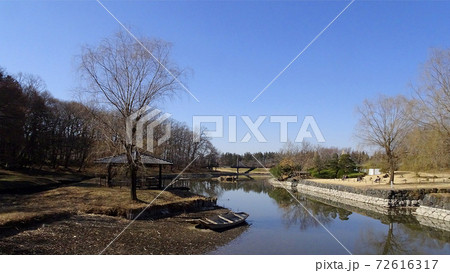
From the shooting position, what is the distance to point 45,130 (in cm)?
3538

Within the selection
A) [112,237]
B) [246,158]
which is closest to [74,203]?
[112,237]

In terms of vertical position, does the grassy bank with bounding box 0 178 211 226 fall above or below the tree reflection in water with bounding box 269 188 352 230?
above

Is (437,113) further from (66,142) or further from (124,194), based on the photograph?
(66,142)

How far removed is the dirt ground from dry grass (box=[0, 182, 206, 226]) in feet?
2.58

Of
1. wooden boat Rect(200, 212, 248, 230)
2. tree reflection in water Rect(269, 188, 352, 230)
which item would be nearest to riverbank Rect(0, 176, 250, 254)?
wooden boat Rect(200, 212, 248, 230)

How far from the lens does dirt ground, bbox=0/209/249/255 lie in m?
8.27

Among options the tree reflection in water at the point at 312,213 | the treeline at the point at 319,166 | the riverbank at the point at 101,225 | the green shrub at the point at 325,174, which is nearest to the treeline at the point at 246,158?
the treeline at the point at 319,166

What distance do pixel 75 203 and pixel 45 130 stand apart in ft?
83.6

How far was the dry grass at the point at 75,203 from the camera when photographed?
11.1m

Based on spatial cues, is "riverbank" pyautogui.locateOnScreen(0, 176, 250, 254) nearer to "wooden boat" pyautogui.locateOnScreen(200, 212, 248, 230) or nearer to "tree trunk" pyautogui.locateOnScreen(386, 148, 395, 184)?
"wooden boat" pyautogui.locateOnScreen(200, 212, 248, 230)

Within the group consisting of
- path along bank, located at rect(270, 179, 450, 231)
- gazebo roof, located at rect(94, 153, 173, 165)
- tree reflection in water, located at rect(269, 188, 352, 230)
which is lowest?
tree reflection in water, located at rect(269, 188, 352, 230)

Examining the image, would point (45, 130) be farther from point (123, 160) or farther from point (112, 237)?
point (112, 237)

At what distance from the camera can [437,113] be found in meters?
21.3
